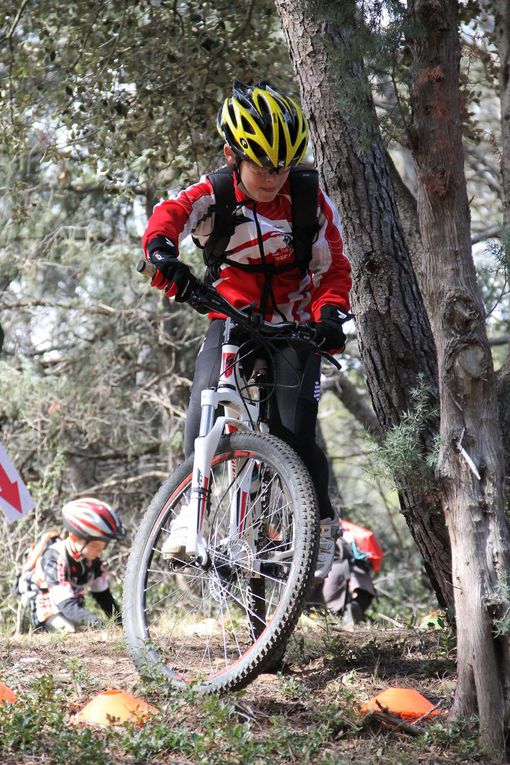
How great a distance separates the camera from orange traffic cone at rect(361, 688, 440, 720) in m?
3.33

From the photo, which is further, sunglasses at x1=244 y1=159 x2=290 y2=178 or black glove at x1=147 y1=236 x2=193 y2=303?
sunglasses at x1=244 y1=159 x2=290 y2=178

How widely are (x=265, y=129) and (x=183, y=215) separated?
486 millimetres

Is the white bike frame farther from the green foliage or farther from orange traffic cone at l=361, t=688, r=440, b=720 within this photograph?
orange traffic cone at l=361, t=688, r=440, b=720

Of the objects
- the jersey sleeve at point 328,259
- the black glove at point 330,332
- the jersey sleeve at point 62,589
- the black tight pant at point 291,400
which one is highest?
the jersey sleeve at point 328,259

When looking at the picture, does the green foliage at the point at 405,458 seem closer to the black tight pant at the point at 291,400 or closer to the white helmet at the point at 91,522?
the black tight pant at the point at 291,400

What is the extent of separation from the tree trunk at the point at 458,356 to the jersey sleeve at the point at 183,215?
928 mm

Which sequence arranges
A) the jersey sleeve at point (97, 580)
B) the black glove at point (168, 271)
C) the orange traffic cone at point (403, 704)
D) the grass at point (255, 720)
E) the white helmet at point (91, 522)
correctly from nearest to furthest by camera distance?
the grass at point (255, 720) < the orange traffic cone at point (403, 704) < the black glove at point (168, 271) < the white helmet at point (91, 522) < the jersey sleeve at point (97, 580)

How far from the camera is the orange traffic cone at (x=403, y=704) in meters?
3.33

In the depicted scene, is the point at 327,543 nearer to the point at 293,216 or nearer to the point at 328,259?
the point at 328,259

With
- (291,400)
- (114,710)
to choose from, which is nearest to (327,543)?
(291,400)

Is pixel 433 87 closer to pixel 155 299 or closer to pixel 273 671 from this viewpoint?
pixel 273 671

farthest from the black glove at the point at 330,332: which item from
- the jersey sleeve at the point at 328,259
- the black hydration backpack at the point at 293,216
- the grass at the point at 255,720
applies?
the grass at the point at 255,720

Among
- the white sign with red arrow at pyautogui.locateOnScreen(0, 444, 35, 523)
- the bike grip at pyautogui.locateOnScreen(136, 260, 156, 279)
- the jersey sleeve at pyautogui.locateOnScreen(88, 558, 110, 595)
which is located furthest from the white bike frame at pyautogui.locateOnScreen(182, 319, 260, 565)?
the jersey sleeve at pyautogui.locateOnScreen(88, 558, 110, 595)

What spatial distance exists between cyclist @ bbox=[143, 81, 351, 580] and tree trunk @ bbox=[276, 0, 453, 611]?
0.30 metres
